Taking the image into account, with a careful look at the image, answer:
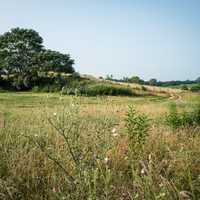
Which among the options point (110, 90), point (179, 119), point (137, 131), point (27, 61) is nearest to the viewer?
point (137, 131)

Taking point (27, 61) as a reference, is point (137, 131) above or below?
below

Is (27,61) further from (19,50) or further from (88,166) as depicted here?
(88,166)

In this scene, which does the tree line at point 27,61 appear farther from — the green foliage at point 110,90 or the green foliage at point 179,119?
the green foliage at point 179,119

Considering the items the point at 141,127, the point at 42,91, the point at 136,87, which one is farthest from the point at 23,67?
the point at 141,127

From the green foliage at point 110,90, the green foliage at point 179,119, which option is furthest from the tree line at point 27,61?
the green foliage at point 179,119

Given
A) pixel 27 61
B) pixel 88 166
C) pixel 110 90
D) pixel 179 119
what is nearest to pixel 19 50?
pixel 27 61

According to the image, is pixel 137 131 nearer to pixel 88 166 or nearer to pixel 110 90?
pixel 88 166

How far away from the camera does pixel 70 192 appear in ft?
13.4

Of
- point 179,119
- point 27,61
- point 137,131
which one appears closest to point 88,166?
point 137,131

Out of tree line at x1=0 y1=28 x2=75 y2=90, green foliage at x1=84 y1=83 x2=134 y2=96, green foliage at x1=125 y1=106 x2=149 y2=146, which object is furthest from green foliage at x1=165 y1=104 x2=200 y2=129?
tree line at x1=0 y1=28 x2=75 y2=90

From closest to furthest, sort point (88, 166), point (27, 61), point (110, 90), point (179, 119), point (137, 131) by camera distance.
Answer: point (88, 166), point (137, 131), point (179, 119), point (110, 90), point (27, 61)

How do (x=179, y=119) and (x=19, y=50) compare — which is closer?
(x=179, y=119)

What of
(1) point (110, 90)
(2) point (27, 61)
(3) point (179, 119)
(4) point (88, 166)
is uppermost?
(2) point (27, 61)

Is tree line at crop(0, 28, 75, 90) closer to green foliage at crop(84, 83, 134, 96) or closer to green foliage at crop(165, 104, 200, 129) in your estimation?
green foliage at crop(84, 83, 134, 96)
